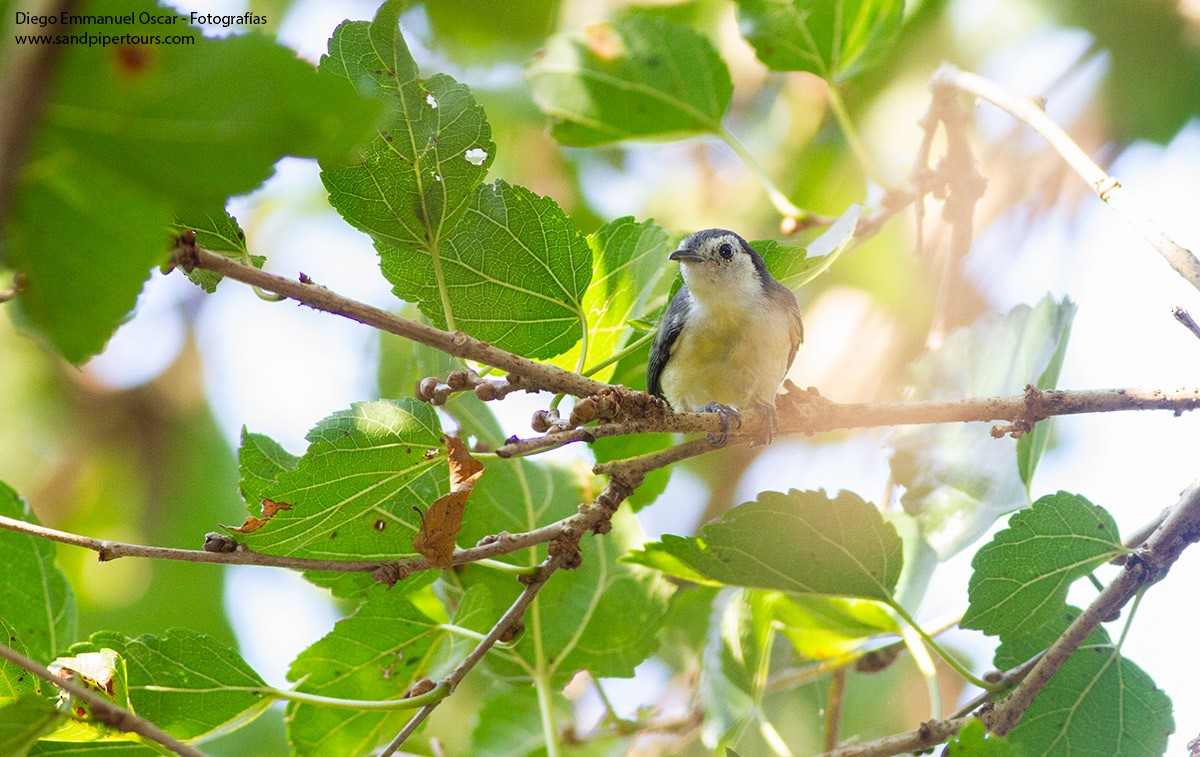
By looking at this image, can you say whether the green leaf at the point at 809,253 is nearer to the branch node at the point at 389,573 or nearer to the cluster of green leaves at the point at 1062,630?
the cluster of green leaves at the point at 1062,630

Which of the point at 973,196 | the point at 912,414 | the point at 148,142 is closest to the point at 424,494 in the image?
the point at 912,414

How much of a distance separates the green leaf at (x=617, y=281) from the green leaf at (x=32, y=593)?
3.84ft

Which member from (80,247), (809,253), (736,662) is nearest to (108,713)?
(80,247)

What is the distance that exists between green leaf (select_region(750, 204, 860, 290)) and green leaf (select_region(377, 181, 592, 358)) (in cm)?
44

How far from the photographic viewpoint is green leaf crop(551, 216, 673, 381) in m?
2.28

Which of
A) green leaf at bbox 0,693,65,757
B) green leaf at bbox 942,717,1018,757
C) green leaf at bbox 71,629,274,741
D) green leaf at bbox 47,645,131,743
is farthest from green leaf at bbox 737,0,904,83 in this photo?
green leaf at bbox 0,693,65,757

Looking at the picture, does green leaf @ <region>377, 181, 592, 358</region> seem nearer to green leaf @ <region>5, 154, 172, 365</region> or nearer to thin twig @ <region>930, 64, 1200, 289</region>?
green leaf @ <region>5, 154, 172, 365</region>

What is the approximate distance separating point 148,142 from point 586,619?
1854mm

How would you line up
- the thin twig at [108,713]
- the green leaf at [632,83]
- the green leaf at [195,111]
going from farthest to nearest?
1. the green leaf at [632,83]
2. the thin twig at [108,713]
3. the green leaf at [195,111]

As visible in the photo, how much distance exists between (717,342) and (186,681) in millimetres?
1873

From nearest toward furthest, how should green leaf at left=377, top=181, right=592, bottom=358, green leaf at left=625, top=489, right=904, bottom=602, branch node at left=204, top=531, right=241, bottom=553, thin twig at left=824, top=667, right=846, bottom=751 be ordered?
branch node at left=204, top=531, right=241, bottom=553, green leaf at left=377, top=181, right=592, bottom=358, green leaf at left=625, top=489, right=904, bottom=602, thin twig at left=824, top=667, right=846, bottom=751

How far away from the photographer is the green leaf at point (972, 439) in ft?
8.22

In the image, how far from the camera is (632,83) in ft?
9.77

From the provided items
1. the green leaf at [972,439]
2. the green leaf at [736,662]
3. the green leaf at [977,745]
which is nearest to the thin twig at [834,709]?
the green leaf at [736,662]
